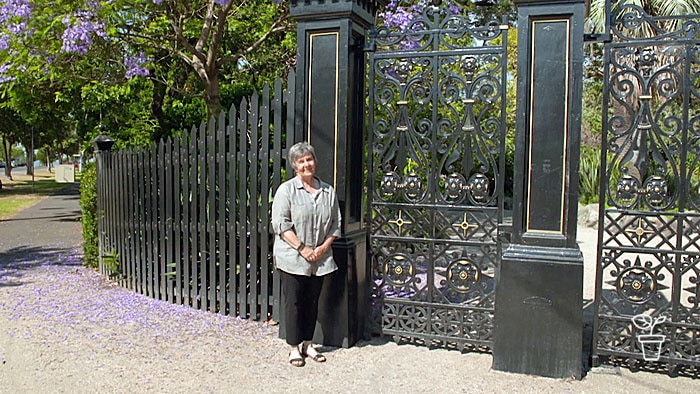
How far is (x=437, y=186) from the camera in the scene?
5262mm

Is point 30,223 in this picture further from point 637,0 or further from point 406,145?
point 637,0

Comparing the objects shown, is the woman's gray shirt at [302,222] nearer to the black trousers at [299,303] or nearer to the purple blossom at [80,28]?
the black trousers at [299,303]

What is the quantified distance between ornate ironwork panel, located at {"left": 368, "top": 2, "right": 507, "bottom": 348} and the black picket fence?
996mm

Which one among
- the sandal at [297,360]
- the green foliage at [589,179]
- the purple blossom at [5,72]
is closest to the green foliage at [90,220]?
the purple blossom at [5,72]

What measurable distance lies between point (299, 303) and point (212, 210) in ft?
6.31

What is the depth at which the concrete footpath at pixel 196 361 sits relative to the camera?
4.55 meters

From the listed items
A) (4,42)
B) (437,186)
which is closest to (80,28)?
(4,42)

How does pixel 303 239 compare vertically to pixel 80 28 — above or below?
below

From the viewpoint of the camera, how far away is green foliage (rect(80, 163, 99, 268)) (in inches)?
352

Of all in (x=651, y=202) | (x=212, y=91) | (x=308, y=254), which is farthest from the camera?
(x=212, y=91)

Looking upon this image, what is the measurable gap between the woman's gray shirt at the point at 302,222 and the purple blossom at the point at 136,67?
16.2 ft

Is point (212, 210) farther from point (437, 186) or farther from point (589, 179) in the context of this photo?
point (589, 179)

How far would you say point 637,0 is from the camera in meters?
14.8

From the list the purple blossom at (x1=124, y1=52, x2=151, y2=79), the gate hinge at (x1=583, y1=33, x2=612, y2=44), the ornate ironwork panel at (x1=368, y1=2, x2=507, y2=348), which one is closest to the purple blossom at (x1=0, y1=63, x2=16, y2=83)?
the purple blossom at (x1=124, y1=52, x2=151, y2=79)
